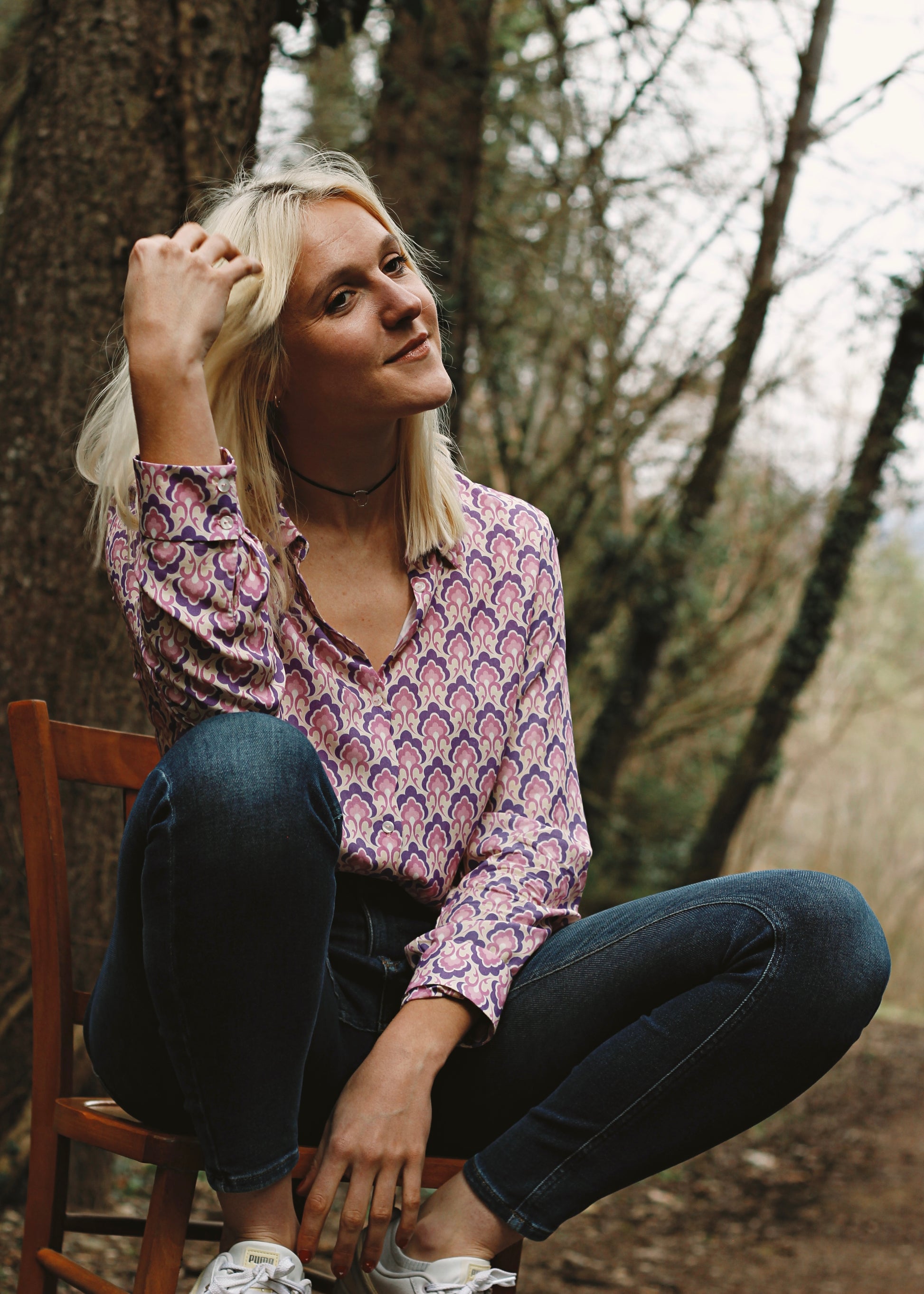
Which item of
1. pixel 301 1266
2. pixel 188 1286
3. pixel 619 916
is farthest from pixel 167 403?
pixel 188 1286

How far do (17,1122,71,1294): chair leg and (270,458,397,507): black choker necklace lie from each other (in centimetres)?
92

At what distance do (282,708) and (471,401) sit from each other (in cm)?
520

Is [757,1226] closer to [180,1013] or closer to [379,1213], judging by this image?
[379,1213]

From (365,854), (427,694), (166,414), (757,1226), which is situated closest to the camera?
(166,414)

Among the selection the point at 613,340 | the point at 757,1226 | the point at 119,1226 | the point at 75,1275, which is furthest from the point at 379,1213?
the point at 613,340

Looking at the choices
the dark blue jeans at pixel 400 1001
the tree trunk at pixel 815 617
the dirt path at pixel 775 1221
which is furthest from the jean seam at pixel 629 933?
the tree trunk at pixel 815 617

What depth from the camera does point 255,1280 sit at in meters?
1.17

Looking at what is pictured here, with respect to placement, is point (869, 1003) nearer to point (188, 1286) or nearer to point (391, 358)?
point (391, 358)

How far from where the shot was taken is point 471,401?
21.5 feet

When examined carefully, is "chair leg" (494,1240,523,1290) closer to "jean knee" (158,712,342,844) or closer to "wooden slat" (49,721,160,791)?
"jean knee" (158,712,342,844)

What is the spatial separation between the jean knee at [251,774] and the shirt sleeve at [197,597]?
0.25 ft

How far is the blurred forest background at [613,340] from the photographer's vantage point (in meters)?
2.40

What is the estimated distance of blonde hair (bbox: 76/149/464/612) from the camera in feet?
5.34

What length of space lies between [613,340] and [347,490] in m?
4.34
